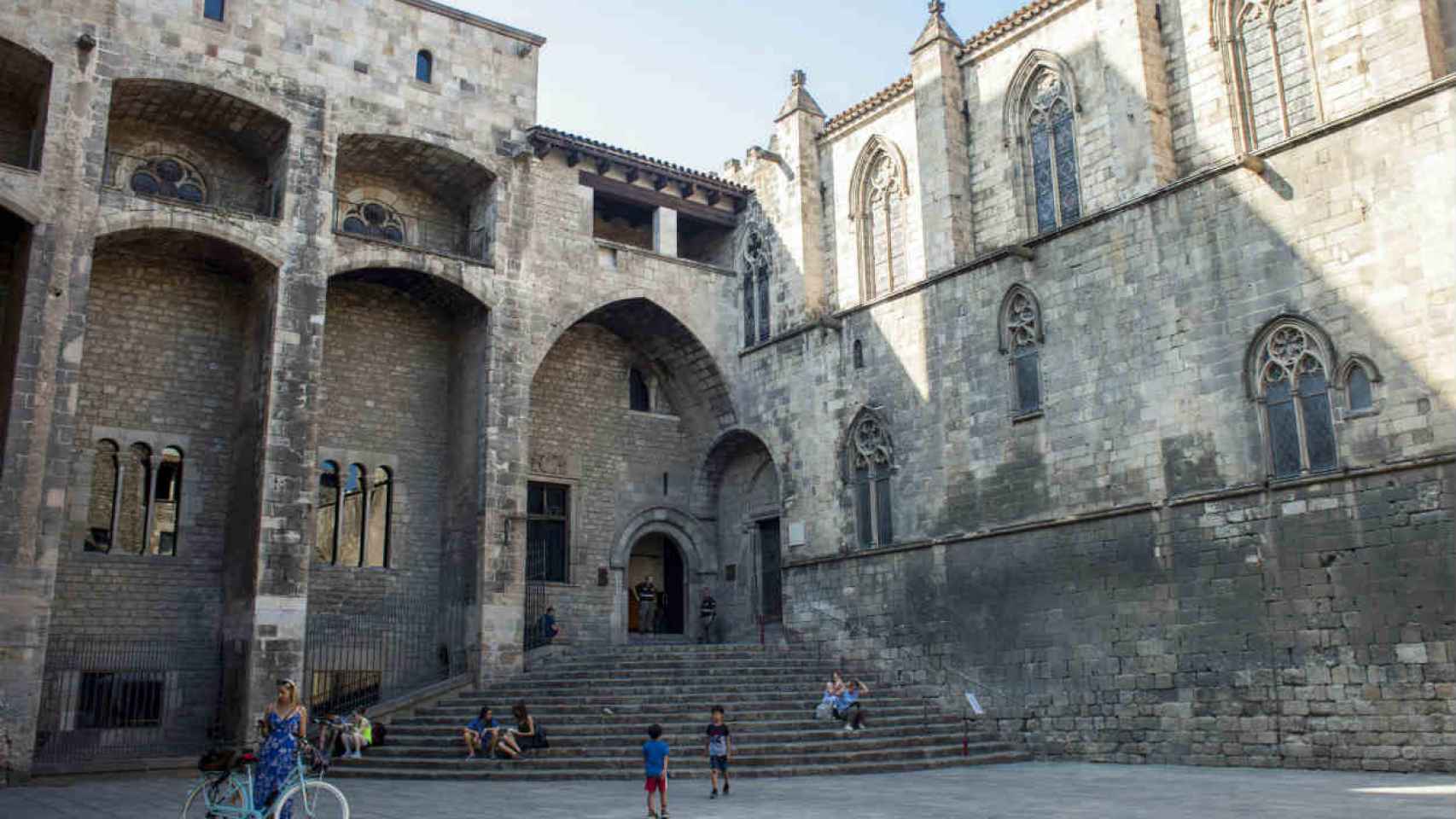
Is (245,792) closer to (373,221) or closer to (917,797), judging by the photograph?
(917,797)

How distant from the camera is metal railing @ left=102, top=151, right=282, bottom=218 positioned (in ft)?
64.5

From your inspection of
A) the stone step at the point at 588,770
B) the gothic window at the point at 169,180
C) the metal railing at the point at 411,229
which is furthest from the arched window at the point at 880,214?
the gothic window at the point at 169,180

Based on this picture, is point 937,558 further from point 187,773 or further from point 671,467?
point 187,773

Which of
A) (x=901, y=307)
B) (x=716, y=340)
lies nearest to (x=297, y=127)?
(x=716, y=340)

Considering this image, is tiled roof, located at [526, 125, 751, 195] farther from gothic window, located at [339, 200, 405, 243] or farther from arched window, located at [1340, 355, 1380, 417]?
arched window, located at [1340, 355, 1380, 417]

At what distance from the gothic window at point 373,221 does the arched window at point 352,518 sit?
4.33m

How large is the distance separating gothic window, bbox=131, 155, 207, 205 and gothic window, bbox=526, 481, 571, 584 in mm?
7887

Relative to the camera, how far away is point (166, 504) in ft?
64.3

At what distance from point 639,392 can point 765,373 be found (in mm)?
3133

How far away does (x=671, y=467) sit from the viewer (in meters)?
25.2

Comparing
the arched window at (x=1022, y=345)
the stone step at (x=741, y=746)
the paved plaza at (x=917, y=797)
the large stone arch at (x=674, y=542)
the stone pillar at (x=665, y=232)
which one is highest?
the stone pillar at (x=665, y=232)

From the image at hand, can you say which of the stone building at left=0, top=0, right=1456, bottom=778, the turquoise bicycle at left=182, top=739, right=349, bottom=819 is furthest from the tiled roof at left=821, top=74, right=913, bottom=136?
the turquoise bicycle at left=182, top=739, right=349, bottom=819

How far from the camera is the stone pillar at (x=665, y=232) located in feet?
79.4

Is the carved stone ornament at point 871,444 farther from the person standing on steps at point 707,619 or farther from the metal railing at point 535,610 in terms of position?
the metal railing at point 535,610
